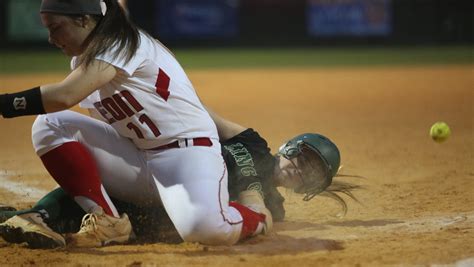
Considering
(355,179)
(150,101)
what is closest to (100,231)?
(150,101)

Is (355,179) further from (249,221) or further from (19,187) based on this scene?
(19,187)

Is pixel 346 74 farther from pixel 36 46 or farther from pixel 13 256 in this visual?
pixel 13 256

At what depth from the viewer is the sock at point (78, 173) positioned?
4.01 metres

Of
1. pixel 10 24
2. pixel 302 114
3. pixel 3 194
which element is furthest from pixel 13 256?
pixel 10 24

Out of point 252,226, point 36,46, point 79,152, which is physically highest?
point 79,152

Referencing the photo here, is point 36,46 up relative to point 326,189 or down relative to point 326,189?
down

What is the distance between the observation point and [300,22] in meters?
18.0

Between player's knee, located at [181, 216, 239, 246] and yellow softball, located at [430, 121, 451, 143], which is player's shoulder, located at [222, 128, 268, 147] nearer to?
player's knee, located at [181, 216, 239, 246]

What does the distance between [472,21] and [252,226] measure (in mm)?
15018

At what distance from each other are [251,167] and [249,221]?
1.59ft

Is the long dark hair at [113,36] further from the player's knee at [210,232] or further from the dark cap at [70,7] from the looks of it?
the player's knee at [210,232]

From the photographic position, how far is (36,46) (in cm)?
1772

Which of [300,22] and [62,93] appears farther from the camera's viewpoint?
[300,22]

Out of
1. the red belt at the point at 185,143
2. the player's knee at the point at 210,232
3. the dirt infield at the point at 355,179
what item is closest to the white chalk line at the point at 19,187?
the dirt infield at the point at 355,179
